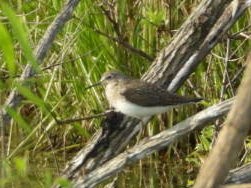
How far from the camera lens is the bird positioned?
4676mm

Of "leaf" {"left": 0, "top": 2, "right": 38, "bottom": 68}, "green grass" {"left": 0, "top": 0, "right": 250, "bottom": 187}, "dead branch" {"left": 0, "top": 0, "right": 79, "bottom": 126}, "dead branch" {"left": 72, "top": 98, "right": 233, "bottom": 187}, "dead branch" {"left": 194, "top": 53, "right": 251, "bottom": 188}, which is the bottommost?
"green grass" {"left": 0, "top": 0, "right": 250, "bottom": 187}

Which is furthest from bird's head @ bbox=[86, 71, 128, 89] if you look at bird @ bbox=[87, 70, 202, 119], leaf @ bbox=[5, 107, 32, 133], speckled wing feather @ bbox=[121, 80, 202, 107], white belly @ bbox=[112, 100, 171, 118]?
leaf @ bbox=[5, 107, 32, 133]

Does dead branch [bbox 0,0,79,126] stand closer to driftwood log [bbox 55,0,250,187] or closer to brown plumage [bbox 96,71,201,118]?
driftwood log [bbox 55,0,250,187]

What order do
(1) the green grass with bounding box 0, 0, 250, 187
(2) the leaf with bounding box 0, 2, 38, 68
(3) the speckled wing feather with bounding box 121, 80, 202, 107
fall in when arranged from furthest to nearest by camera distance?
(1) the green grass with bounding box 0, 0, 250, 187
(3) the speckled wing feather with bounding box 121, 80, 202, 107
(2) the leaf with bounding box 0, 2, 38, 68

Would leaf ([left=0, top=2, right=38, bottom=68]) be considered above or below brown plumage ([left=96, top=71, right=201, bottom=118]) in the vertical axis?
above

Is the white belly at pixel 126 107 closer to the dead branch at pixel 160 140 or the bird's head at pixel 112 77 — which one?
the bird's head at pixel 112 77

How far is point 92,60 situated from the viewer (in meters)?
7.26

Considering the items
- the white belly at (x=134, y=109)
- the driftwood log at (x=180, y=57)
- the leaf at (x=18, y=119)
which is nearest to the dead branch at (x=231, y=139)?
A: the leaf at (x=18, y=119)

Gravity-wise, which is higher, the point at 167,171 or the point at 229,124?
the point at 229,124

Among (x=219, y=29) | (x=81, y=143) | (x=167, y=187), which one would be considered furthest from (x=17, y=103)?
(x=81, y=143)

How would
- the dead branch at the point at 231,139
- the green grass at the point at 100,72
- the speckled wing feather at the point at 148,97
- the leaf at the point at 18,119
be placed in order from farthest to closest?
the green grass at the point at 100,72
the speckled wing feather at the point at 148,97
the leaf at the point at 18,119
the dead branch at the point at 231,139

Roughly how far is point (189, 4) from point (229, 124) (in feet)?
18.1

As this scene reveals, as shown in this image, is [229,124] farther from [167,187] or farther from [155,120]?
[155,120]

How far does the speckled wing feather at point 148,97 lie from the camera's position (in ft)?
15.9
